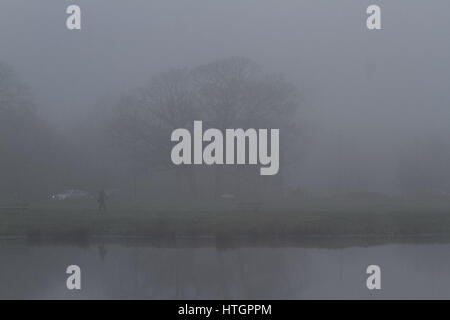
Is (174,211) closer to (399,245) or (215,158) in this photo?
(215,158)

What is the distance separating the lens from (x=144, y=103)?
3991 centimetres

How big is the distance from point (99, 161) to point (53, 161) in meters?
3.73

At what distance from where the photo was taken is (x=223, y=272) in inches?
674

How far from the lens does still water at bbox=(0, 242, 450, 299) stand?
14742 mm

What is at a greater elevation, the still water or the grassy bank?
the grassy bank

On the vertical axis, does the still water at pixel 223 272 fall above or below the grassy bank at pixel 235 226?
below

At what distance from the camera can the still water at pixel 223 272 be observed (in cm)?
1474

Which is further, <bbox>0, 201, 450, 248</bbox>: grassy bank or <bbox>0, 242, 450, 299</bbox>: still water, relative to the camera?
<bbox>0, 201, 450, 248</bbox>: grassy bank

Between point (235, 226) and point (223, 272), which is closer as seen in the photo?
point (223, 272)

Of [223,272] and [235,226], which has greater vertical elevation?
[235,226]

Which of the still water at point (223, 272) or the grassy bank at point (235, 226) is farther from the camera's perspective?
the grassy bank at point (235, 226)
